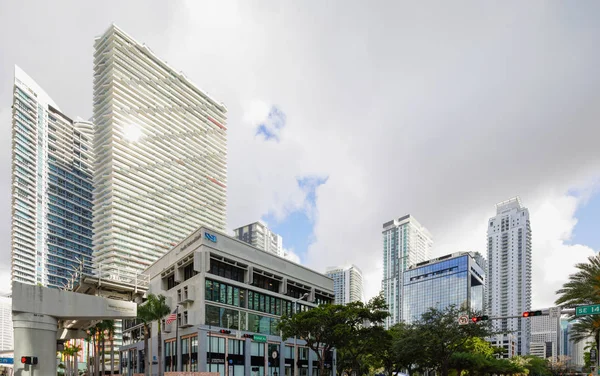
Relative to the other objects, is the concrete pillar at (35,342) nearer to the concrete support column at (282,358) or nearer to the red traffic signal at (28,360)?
the red traffic signal at (28,360)

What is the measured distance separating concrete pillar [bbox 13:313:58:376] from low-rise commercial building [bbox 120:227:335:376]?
31568 millimetres

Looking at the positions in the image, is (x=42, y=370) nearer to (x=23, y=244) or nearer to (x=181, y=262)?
(x=181, y=262)

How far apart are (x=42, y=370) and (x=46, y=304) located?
3.46 metres

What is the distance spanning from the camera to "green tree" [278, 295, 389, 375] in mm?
53656

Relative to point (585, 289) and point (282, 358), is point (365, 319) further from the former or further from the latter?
point (585, 289)

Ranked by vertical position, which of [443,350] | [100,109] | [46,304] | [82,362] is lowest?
[82,362]

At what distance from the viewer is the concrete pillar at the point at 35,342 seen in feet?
81.4

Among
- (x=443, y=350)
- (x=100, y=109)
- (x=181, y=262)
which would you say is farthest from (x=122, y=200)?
(x=443, y=350)

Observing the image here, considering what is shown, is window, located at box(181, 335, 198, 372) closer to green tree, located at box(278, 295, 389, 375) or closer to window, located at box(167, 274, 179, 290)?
window, located at box(167, 274, 179, 290)

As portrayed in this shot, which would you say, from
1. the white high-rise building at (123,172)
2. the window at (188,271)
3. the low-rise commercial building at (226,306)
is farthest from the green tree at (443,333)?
the white high-rise building at (123,172)

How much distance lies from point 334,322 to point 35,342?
35.2 metres

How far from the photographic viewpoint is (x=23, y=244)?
193250 millimetres

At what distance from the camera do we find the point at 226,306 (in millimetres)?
63969

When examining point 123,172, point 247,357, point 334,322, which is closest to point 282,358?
point 247,357
